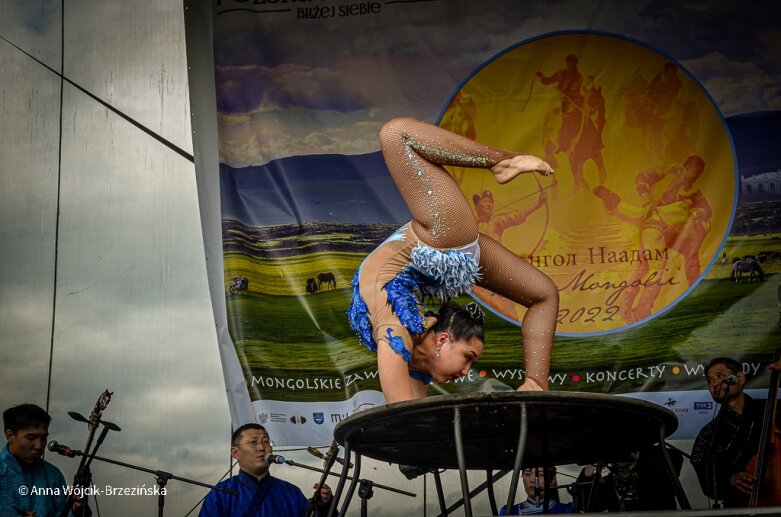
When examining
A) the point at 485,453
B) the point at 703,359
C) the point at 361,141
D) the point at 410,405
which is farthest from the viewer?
the point at 361,141

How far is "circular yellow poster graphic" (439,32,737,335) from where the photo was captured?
4516 mm

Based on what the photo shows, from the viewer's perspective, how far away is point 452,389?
454 centimetres

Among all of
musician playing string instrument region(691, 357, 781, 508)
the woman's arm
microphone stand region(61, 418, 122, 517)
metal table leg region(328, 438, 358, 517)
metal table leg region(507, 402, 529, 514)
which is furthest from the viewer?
microphone stand region(61, 418, 122, 517)

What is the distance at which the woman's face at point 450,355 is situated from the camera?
9.32 feet

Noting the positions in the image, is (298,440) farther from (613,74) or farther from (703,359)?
(613,74)

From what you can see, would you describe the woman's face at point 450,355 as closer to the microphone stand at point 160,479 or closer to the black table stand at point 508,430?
the black table stand at point 508,430

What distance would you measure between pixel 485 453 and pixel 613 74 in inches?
99.8

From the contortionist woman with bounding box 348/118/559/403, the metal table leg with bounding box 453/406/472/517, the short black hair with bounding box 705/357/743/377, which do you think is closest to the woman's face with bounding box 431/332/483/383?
the contortionist woman with bounding box 348/118/559/403

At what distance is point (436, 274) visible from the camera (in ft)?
9.39

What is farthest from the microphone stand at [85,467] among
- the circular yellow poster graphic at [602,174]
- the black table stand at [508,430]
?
the black table stand at [508,430]

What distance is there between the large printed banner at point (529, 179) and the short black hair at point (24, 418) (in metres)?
0.90

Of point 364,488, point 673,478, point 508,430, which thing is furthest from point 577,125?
point 673,478

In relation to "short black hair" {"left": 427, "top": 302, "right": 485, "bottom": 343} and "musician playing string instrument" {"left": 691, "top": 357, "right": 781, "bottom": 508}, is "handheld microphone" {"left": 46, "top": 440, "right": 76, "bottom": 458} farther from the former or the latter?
"musician playing string instrument" {"left": 691, "top": 357, "right": 781, "bottom": 508}

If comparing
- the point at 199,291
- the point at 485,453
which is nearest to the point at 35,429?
the point at 199,291
